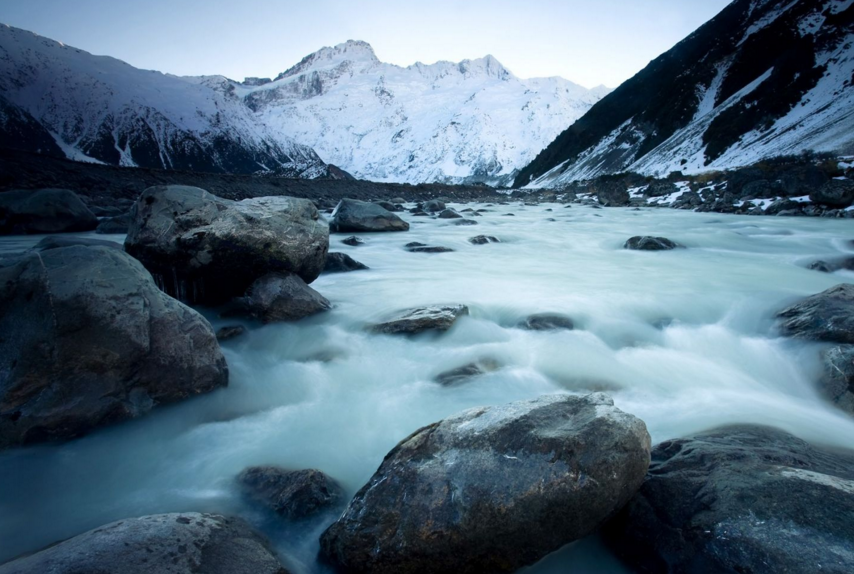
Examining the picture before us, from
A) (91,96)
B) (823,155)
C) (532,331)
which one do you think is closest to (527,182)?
(823,155)

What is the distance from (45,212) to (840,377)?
1346cm

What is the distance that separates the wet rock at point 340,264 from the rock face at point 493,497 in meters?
5.35

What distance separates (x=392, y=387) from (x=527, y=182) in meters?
93.7

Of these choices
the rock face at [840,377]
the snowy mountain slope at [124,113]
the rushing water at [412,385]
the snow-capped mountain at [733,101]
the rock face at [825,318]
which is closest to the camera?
the rushing water at [412,385]

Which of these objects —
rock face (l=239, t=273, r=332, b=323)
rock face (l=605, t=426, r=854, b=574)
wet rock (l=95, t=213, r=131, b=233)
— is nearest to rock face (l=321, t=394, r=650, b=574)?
rock face (l=605, t=426, r=854, b=574)

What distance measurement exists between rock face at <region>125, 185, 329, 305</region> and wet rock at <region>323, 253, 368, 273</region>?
2036mm

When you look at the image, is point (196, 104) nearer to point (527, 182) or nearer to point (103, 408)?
point (527, 182)

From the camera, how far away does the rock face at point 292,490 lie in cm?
217

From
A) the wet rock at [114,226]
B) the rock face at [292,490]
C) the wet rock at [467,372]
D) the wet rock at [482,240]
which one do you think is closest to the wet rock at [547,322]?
the wet rock at [467,372]

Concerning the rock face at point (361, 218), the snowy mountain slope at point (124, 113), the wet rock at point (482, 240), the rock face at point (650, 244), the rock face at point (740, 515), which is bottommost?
the rock face at point (740, 515)

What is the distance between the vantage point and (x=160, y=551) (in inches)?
61.3

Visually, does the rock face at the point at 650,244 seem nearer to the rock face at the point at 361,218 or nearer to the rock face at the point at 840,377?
the rock face at the point at 361,218

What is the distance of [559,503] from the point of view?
5.65 ft

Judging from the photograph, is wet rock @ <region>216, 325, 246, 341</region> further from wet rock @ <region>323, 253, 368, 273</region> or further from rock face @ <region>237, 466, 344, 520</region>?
wet rock @ <region>323, 253, 368, 273</region>
